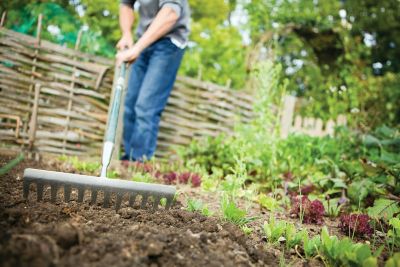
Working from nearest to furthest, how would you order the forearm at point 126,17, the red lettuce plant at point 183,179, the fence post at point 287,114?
the red lettuce plant at point 183,179 → the forearm at point 126,17 → the fence post at point 287,114

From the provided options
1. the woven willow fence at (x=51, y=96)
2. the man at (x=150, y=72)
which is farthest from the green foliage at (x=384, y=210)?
the woven willow fence at (x=51, y=96)

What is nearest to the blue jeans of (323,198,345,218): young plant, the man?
the man

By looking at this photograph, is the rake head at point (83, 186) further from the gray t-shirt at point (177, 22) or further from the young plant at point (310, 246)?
the gray t-shirt at point (177, 22)

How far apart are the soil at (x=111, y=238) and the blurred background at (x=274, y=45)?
9.02 feet

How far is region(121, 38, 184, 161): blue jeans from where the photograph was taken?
302 centimetres

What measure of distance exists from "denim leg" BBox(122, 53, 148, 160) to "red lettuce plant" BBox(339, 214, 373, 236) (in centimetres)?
207

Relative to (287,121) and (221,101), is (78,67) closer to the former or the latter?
(221,101)

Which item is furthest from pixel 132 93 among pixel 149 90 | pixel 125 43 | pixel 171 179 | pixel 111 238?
pixel 111 238

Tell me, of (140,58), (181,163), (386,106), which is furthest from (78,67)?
(386,106)

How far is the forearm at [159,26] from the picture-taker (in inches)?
106

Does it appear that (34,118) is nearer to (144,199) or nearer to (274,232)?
(144,199)

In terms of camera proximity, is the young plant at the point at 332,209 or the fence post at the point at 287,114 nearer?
the young plant at the point at 332,209

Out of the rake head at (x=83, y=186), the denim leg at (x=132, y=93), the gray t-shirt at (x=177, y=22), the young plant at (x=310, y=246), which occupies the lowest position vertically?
the young plant at (x=310, y=246)

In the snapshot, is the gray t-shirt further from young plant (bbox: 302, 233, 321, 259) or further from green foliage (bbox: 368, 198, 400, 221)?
young plant (bbox: 302, 233, 321, 259)
